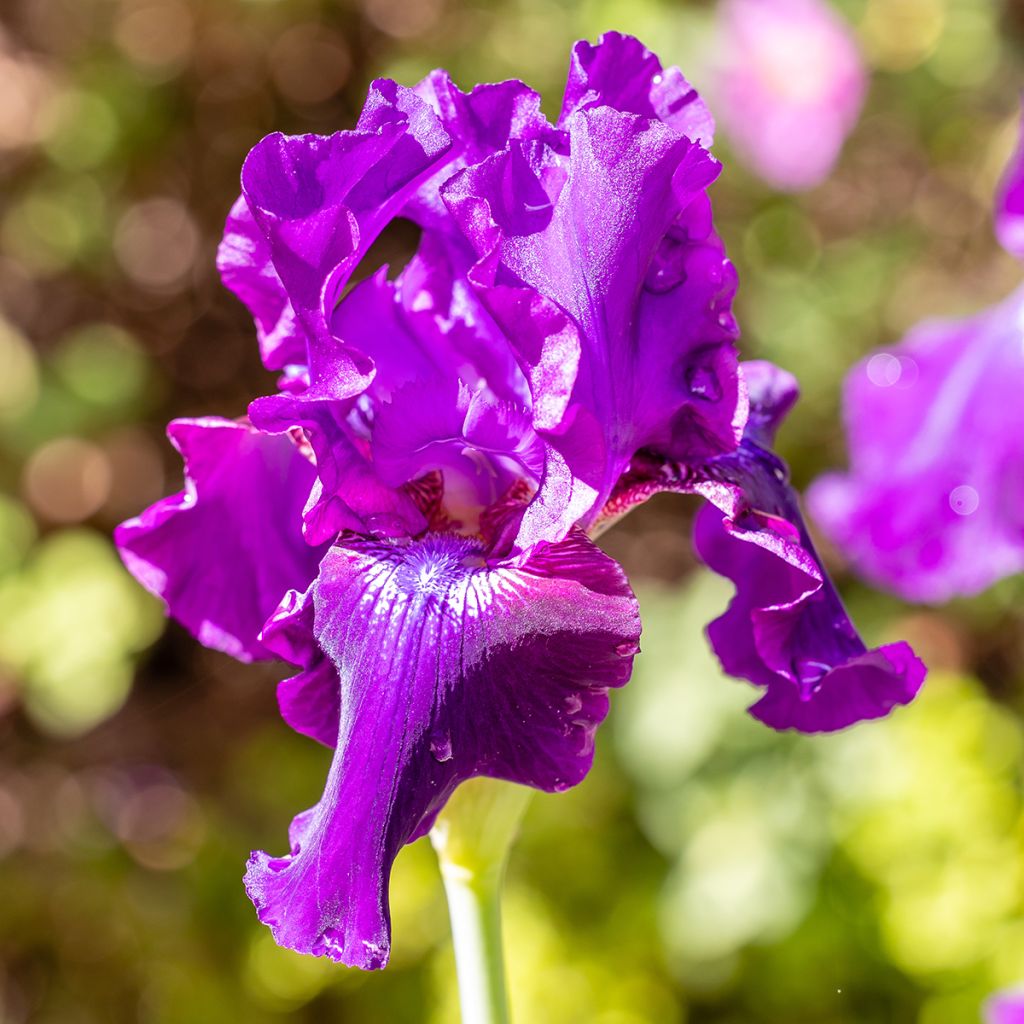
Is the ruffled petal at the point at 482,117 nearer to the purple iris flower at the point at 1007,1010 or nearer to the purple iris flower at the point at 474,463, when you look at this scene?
the purple iris flower at the point at 474,463

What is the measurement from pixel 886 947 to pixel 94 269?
175 centimetres

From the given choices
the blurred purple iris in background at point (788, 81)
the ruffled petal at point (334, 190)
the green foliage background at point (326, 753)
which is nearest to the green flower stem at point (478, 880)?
A: the ruffled petal at point (334, 190)

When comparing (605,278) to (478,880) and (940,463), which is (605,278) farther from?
(940,463)

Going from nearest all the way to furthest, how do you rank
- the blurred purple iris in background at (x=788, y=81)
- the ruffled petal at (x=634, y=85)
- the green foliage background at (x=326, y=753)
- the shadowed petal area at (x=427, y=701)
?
the shadowed petal area at (x=427, y=701) → the ruffled petal at (x=634, y=85) → the green foliage background at (x=326, y=753) → the blurred purple iris in background at (x=788, y=81)

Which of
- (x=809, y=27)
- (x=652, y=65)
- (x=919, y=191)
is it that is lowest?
(x=652, y=65)

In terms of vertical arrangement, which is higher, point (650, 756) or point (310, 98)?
point (310, 98)

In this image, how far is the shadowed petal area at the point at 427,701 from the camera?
0.54 metres

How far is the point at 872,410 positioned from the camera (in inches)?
53.5

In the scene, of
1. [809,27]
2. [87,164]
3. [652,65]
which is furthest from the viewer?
[87,164]

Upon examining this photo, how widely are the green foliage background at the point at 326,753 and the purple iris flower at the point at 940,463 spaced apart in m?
0.59

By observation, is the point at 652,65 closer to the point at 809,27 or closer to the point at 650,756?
the point at 650,756

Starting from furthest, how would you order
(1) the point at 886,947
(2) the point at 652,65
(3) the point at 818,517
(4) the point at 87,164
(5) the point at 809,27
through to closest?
(4) the point at 87,164 → (5) the point at 809,27 → (1) the point at 886,947 → (3) the point at 818,517 → (2) the point at 652,65

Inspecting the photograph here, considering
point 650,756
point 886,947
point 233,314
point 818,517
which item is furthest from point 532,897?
point 233,314

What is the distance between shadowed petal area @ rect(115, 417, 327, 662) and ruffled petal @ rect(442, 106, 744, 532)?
0.18 metres
